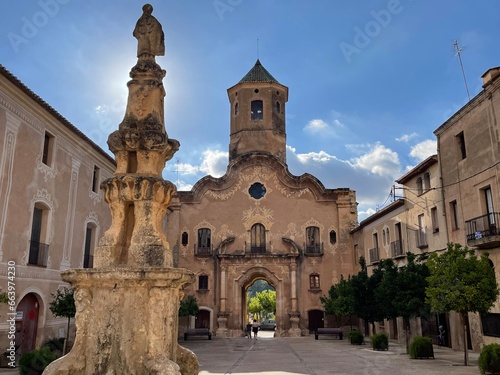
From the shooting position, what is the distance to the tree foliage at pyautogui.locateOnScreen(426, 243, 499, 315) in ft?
47.6

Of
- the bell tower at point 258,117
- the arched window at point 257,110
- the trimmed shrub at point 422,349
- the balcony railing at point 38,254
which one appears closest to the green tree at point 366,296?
the trimmed shrub at point 422,349

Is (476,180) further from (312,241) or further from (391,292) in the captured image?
(312,241)

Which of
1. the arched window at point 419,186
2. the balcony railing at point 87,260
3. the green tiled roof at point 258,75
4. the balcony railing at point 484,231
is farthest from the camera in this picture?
the green tiled roof at point 258,75

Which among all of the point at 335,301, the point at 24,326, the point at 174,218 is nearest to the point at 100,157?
the point at 24,326

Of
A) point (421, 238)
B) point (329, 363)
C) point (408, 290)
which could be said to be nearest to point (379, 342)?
point (408, 290)

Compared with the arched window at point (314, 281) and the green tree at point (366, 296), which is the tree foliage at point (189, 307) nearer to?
the arched window at point (314, 281)

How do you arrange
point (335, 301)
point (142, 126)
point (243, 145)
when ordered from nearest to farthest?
point (142, 126) → point (335, 301) → point (243, 145)

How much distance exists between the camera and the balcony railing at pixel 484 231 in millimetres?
16281

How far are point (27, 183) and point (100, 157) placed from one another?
6226 mm

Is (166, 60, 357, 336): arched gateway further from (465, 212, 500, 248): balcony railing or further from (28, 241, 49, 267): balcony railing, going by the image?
(28, 241, 49, 267): balcony railing

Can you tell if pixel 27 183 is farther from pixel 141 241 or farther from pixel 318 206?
pixel 318 206

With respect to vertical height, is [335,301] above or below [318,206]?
below

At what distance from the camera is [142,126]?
5906mm

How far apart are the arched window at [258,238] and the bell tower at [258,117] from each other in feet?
21.2
